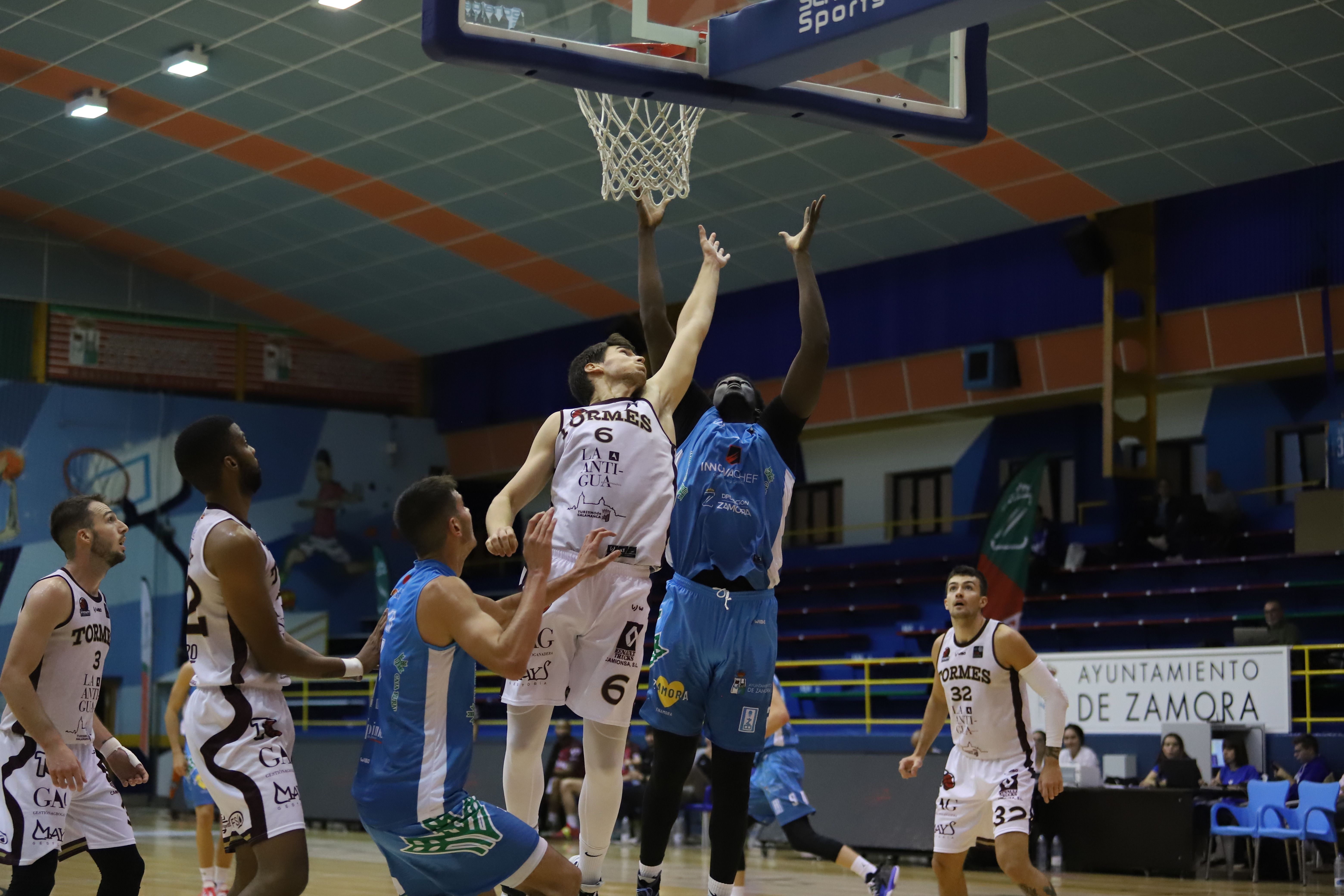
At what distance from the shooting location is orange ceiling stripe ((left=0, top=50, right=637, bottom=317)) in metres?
18.4

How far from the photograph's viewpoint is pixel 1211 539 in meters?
17.8

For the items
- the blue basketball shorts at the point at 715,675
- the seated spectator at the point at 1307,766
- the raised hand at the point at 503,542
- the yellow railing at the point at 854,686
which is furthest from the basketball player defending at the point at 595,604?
the seated spectator at the point at 1307,766

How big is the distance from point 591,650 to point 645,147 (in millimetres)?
3459

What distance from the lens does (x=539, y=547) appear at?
4500 mm

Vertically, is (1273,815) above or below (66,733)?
below

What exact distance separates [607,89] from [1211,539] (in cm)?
1332

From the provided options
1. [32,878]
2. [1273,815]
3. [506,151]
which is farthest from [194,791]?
[506,151]

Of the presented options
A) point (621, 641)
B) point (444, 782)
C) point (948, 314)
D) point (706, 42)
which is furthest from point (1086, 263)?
point (444, 782)

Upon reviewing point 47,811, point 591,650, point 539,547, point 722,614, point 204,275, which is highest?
point 204,275

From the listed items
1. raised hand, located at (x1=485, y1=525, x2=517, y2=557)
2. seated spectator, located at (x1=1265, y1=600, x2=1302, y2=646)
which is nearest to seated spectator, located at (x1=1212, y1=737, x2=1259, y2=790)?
Answer: seated spectator, located at (x1=1265, y1=600, x2=1302, y2=646)

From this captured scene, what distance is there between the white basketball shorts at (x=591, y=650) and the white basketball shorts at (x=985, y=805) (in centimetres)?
245

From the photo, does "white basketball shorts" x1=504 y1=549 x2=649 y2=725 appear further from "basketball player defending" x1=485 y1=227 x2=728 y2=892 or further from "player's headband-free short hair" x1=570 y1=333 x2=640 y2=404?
"player's headband-free short hair" x1=570 y1=333 x2=640 y2=404

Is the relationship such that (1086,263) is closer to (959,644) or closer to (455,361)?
(959,644)

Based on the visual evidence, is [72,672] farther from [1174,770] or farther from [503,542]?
[1174,770]
